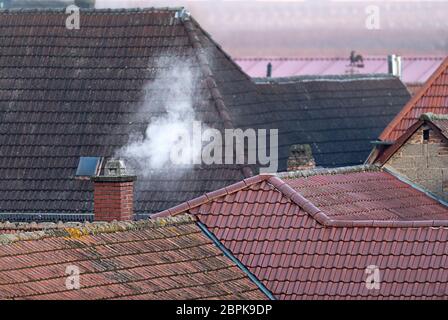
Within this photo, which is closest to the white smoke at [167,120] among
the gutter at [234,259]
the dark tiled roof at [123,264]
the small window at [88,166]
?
the small window at [88,166]

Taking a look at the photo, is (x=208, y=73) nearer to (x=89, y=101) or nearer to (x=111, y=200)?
(x=89, y=101)

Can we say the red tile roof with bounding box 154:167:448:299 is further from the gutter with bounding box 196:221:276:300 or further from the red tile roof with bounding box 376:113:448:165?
the red tile roof with bounding box 376:113:448:165

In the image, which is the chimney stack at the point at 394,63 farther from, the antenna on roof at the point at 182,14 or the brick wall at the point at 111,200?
the brick wall at the point at 111,200

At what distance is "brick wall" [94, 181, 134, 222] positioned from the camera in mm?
38656

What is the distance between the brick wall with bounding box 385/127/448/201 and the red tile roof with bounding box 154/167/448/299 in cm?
365

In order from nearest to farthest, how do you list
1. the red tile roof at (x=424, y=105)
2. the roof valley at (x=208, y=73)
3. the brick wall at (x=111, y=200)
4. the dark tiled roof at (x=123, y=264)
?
the dark tiled roof at (x=123, y=264) < the brick wall at (x=111, y=200) < the red tile roof at (x=424, y=105) < the roof valley at (x=208, y=73)

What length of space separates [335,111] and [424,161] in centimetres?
1688

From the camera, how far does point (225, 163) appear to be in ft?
152

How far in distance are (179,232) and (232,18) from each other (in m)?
38.1

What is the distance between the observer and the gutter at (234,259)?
33.7 meters

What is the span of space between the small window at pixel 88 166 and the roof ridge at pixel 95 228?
11997mm

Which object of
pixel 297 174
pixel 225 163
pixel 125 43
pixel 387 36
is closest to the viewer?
pixel 297 174
